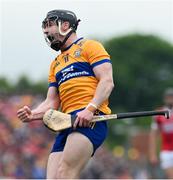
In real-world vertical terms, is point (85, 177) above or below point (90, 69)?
below

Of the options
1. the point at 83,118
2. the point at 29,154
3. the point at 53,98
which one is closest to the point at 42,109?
the point at 53,98

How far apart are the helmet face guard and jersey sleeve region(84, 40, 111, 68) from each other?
337 millimetres

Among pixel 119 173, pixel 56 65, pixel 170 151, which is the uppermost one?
pixel 56 65

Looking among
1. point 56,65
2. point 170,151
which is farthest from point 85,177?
point 56,65

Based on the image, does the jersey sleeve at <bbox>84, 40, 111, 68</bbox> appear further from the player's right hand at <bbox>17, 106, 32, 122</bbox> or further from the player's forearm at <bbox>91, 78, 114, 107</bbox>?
the player's right hand at <bbox>17, 106, 32, 122</bbox>

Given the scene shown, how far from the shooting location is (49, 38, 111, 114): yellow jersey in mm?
8930

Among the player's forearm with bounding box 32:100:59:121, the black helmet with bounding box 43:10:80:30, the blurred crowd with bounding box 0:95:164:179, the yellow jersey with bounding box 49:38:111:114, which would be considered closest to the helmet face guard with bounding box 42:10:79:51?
the black helmet with bounding box 43:10:80:30

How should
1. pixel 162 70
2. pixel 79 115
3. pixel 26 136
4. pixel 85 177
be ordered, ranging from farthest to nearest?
pixel 162 70 < pixel 26 136 < pixel 85 177 < pixel 79 115

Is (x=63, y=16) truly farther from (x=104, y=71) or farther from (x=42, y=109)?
(x=42, y=109)

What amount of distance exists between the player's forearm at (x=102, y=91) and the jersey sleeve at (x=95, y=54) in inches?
8.4

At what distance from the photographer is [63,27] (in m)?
9.16

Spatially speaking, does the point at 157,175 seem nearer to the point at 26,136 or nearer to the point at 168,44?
the point at 26,136

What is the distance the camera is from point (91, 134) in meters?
8.89

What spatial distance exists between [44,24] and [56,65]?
0.45 meters
